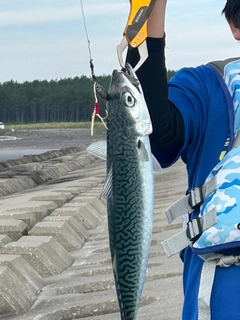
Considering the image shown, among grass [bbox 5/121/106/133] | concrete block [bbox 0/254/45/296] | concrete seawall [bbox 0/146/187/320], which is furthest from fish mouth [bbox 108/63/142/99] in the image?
grass [bbox 5/121/106/133]

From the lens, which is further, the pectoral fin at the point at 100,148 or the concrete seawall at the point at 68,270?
the concrete seawall at the point at 68,270

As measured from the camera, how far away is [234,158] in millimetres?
2355

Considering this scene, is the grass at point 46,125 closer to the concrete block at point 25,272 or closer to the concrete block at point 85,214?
the concrete block at point 85,214

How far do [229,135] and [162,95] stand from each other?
31 cm

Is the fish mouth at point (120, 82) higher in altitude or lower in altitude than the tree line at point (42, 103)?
higher

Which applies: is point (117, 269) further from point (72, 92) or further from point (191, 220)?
point (72, 92)

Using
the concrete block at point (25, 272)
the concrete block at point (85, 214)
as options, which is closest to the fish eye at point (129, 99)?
the concrete block at point (25, 272)

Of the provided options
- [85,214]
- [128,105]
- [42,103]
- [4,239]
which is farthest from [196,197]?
[42,103]

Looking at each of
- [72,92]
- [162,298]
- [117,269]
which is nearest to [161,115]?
[117,269]

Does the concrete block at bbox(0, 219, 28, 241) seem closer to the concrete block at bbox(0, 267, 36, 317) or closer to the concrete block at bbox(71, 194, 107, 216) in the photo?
the concrete block at bbox(0, 267, 36, 317)

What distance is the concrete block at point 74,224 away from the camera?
10459 millimetres

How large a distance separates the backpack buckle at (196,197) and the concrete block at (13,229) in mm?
7023

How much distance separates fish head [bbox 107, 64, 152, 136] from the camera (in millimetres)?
2121

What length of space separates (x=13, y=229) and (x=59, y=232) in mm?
625
